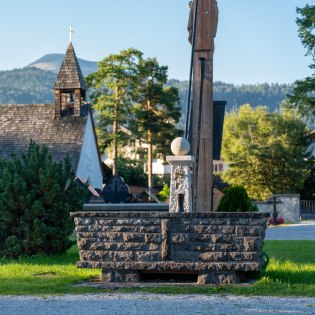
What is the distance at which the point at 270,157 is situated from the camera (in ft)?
204

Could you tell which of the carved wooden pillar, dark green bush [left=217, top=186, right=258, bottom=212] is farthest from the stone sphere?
dark green bush [left=217, top=186, right=258, bottom=212]

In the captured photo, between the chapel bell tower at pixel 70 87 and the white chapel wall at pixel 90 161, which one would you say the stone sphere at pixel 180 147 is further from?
the chapel bell tower at pixel 70 87

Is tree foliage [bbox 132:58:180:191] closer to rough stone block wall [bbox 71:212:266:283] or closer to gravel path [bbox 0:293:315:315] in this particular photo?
rough stone block wall [bbox 71:212:266:283]

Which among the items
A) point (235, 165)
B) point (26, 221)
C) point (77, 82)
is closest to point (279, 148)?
point (235, 165)

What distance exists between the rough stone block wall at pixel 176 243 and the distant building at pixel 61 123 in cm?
3337

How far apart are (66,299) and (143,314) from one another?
5.55 ft

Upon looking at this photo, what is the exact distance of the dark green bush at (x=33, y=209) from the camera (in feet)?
53.8

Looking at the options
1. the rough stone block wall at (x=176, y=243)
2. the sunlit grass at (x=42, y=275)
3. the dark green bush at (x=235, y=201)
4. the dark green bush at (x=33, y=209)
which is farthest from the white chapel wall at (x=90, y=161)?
the rough stone block wall at (x=176, y=243)

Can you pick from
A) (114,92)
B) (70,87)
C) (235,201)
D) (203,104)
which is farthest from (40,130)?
(235,201)

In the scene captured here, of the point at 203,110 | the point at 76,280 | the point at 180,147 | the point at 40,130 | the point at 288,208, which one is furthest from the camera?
the point at 40,130

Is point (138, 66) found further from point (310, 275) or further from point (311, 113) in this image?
point (310, 275)

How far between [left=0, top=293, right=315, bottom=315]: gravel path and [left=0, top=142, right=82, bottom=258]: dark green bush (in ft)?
18.8

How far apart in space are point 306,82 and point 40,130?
62.5 ft

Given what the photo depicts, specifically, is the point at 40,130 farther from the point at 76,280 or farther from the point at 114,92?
the point at 76,280
